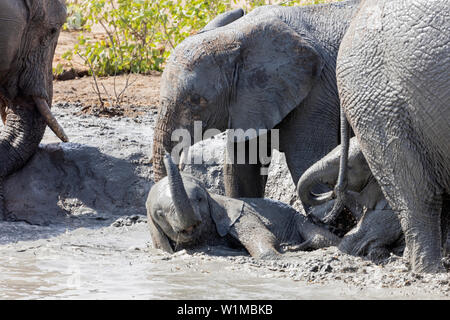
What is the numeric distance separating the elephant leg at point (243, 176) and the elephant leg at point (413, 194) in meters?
2.01

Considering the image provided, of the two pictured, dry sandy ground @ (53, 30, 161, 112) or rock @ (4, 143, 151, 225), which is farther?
dry sandy ground @ (53, 30, 161, 112)

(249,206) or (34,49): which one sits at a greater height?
(34,49)

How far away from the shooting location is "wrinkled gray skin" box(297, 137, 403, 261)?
5.55m

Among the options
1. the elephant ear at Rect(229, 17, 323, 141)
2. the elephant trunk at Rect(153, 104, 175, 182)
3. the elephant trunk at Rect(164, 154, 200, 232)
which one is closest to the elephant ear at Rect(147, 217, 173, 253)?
Result: the elephant trunk at Rect(164, 154, 200, 232)

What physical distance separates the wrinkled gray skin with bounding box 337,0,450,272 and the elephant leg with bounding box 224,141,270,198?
196cm

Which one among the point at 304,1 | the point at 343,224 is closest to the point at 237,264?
the point at 343,224

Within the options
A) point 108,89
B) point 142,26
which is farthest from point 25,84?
point 142,26

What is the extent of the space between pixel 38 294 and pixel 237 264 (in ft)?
3.94

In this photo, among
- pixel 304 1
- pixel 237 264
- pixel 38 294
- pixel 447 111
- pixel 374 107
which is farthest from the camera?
pixel 304 1

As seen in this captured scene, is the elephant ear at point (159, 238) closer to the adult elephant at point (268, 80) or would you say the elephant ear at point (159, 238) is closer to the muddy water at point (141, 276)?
the muddy water at point (141, 276)

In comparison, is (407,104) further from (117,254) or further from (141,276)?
(117,254)

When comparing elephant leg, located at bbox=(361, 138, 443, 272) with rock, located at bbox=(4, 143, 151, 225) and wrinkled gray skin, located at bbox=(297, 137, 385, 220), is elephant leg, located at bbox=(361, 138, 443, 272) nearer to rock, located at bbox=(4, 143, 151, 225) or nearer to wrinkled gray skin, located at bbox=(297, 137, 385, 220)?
wrinkled gray skin, located at bbox=(297, 137, 385, 220)
